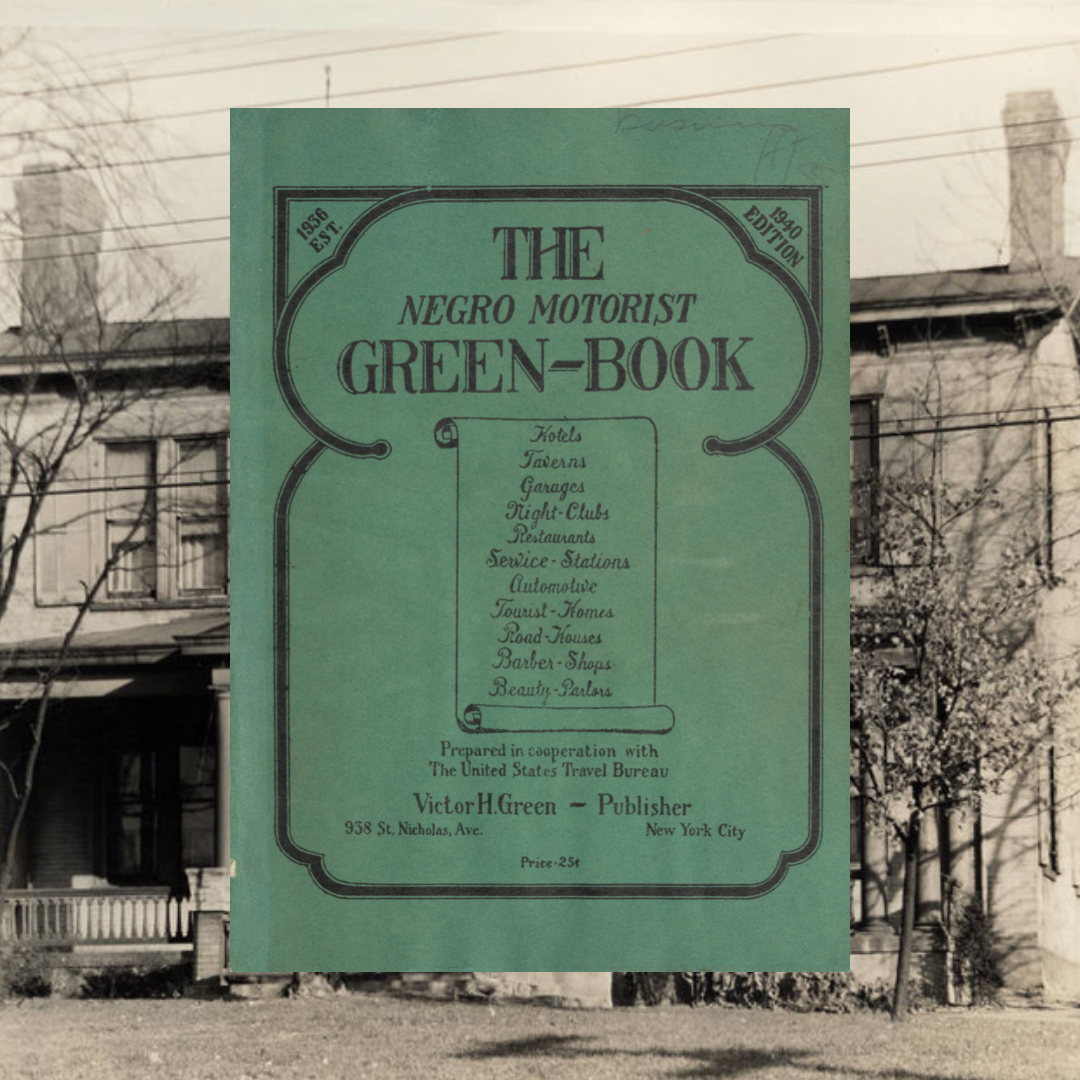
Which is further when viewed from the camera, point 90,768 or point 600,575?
point 90,768

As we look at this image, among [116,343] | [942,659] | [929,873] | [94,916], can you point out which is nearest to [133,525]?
[116,343]

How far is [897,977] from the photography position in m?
3.55

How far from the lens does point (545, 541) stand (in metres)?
3.42

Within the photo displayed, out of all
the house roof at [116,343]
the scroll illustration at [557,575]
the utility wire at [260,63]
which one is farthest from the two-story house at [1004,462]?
the house roof at [116,343]

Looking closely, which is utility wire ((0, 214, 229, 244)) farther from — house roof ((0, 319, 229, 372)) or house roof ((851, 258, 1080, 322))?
house roof ((851, 258, 1080, 322))

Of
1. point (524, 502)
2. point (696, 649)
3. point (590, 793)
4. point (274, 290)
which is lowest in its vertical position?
point (590, 793)

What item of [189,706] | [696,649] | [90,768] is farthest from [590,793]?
[90,768]

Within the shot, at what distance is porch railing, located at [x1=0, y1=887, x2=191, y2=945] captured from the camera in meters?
3.58

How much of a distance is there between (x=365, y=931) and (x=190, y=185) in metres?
1.77

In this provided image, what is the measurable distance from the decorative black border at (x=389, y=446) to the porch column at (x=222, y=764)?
0.48 ft

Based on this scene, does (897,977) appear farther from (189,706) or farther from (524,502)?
(189,706)

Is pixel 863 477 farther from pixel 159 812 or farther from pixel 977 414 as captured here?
pixel 159 812

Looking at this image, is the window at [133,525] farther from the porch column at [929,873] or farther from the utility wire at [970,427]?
the porch column at [929,873]

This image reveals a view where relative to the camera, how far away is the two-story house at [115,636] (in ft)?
11.7
